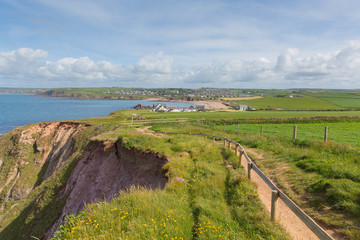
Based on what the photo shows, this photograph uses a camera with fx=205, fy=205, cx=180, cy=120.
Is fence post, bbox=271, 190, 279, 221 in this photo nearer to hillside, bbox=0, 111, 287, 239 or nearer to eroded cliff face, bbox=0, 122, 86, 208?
hillside, bbox=0, 111, 287, 239

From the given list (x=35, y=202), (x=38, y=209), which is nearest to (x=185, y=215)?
(x=38, y=209)

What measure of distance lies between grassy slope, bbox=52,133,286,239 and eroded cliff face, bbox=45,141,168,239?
26.6 ft

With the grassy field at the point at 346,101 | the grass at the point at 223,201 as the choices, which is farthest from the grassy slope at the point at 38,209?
the grassy field at the point at 346,101

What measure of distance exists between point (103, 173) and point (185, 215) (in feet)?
50.9

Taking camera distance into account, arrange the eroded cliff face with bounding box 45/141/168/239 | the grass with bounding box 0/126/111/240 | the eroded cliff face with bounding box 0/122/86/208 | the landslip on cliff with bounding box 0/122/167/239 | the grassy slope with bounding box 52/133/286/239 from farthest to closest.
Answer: the eroded cliff face with bounding box 0/122/86/208 < the grass with bounding box 0/126/111/240 < the eroded cliff face with bounding box 45/141/168/239 < the landslip on cliff with bounding box 0/122/167/239 < the grassy slope with bounding box 52/133/286/239

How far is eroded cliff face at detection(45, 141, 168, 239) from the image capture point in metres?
16.8

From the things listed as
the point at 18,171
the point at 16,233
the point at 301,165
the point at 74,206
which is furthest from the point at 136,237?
the point at 18,171

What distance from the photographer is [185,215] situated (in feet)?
21.2

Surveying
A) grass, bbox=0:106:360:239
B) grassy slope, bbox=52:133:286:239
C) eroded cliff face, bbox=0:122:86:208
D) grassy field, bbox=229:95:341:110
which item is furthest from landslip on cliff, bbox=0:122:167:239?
grassy field, bbox=229:95:341:110

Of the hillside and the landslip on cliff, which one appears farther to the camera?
the landslip on cliff

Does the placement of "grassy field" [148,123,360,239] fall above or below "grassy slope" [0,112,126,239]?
above

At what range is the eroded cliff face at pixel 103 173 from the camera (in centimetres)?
1684

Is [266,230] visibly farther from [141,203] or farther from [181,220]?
[141,203]

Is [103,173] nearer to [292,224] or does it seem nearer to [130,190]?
[130,190]
